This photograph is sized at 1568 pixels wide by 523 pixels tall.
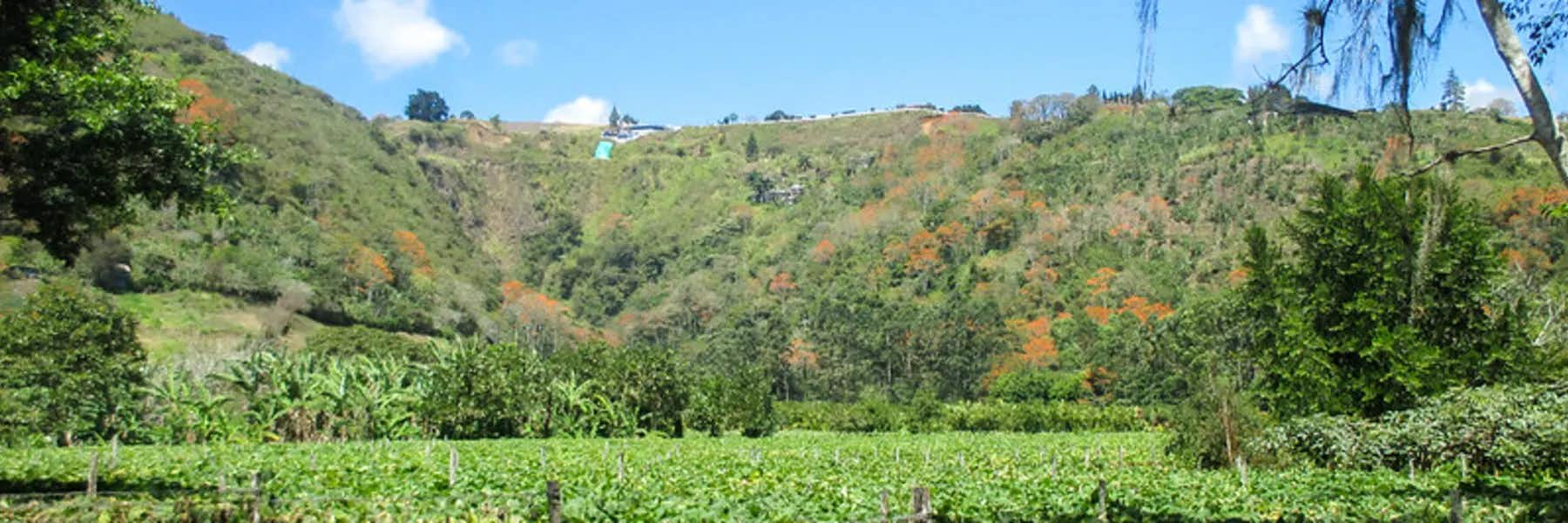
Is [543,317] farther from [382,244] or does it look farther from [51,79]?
[51,79]

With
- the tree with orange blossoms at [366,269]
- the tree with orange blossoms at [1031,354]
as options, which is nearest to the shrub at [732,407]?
the tree with orange blossoms at [1031,354]

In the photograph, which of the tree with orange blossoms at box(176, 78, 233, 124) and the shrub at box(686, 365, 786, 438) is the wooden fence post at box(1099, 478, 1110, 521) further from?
the tree with orange blossoms at box(176, 78, 233, 124)

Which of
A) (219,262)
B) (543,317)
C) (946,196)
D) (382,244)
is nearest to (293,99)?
(382,244)

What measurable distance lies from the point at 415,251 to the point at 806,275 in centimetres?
3927

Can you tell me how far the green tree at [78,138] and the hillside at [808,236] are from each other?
3584 cm

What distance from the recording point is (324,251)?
8831cm

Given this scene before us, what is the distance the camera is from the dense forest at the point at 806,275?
28.2m

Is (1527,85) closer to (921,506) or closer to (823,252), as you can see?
(921,506)

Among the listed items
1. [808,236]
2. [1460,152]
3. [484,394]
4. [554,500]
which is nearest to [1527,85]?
[1460,152]

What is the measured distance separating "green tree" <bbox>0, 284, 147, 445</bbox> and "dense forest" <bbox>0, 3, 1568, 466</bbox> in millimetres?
136

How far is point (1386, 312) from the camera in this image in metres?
27.7

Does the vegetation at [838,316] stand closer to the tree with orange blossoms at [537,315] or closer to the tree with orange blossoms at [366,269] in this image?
the tree with orange blossoms at [366,269]

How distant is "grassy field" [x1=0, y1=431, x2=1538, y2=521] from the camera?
997 cm

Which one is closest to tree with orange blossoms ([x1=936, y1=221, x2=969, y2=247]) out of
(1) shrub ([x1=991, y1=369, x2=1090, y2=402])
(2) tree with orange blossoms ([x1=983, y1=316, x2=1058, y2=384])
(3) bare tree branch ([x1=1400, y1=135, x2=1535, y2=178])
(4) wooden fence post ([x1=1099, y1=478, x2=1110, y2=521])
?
(2) tree with orange blossoms ([x1=983, y1=316, x2=1058, y2=384])
